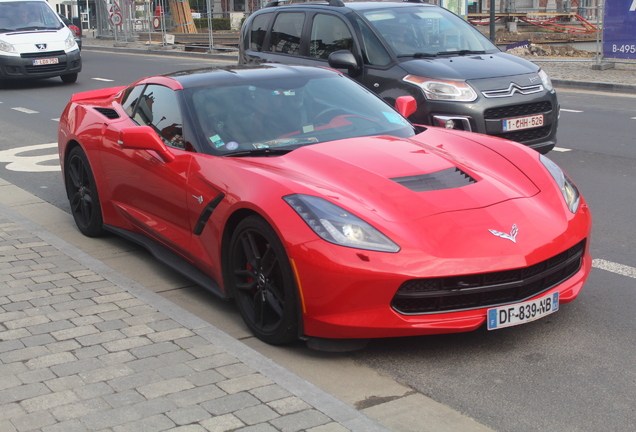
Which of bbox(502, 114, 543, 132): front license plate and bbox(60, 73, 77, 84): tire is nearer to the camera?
bbox(502, 114, 543, 132): front license plate

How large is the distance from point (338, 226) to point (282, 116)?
4.65ft

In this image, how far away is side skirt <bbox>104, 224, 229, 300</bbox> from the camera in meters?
4.72

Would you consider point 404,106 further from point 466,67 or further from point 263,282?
point 466,67

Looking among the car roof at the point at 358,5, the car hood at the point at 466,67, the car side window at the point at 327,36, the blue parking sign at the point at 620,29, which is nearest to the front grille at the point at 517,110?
the car hood at the point at 466,67

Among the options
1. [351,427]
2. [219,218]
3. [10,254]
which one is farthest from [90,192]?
[351,427]

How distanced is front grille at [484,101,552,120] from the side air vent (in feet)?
12.2

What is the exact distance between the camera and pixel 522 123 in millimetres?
8344

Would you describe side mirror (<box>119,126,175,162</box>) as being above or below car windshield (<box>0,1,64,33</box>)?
below

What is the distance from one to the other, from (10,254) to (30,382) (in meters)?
2.40

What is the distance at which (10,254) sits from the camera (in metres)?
5.87

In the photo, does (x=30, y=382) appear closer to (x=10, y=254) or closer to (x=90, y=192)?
(x=10, y=254)

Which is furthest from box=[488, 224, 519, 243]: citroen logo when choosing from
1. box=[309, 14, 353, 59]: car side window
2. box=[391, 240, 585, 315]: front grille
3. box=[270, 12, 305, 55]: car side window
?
box=[270, 12, 305, 55]: car side window

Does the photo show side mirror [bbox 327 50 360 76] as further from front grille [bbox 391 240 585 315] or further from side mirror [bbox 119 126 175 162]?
front grille [bbox 391 240 585 315]

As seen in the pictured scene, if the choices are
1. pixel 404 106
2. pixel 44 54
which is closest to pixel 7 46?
pixel 44 54
